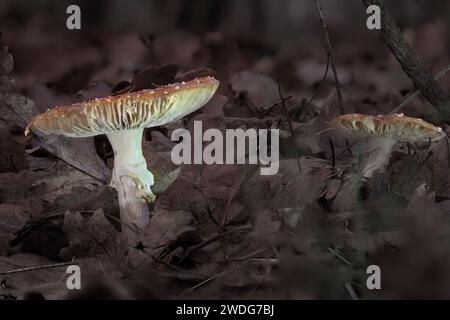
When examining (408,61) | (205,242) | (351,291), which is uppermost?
(408,61)

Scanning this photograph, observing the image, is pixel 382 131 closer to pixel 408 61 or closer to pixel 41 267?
pixel 408 61

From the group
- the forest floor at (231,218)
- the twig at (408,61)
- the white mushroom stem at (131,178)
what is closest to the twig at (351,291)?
the forest floor at (231,218)

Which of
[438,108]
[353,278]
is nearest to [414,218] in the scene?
[353,278]

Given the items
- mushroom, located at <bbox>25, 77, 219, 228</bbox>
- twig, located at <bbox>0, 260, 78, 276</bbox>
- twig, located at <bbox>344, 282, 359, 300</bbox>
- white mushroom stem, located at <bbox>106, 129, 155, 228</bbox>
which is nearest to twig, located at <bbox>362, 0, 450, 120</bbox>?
mushroom, located at <bbox>25, 77, 219, 228</bbox>

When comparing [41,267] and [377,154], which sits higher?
[377,154]

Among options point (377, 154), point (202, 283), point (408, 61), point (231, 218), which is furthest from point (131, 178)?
point (408, 61)

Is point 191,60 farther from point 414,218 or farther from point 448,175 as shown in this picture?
point 414,218

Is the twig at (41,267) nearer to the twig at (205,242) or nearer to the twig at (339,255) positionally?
the twig at (205,242)
